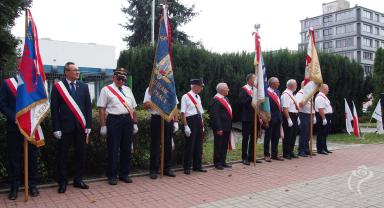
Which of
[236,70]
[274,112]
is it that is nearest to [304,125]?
[274,112]

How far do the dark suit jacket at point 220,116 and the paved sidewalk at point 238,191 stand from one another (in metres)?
0.93

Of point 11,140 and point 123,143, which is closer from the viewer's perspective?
point 11,140

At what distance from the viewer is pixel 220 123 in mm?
8406

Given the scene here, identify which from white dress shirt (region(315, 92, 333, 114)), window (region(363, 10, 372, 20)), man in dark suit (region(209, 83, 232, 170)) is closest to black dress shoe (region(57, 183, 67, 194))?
man in dark suit (region(209, 83, 232, 170))

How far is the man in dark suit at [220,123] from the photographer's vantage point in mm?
8406

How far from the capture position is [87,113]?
647 centimetres

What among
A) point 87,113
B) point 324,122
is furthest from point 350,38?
point 87,113

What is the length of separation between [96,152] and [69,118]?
131 centimetres

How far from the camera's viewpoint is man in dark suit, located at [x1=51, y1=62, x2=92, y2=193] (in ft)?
20.5

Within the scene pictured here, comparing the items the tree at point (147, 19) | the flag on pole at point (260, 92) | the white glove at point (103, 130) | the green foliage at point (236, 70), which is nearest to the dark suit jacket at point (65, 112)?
the white glove at point (103, 130)

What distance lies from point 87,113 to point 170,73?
78.3 inches

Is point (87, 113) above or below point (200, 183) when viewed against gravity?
above

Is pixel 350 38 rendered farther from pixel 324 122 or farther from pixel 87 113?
pixel 87 113

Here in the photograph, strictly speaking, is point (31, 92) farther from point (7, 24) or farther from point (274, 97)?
point (274, 97)
